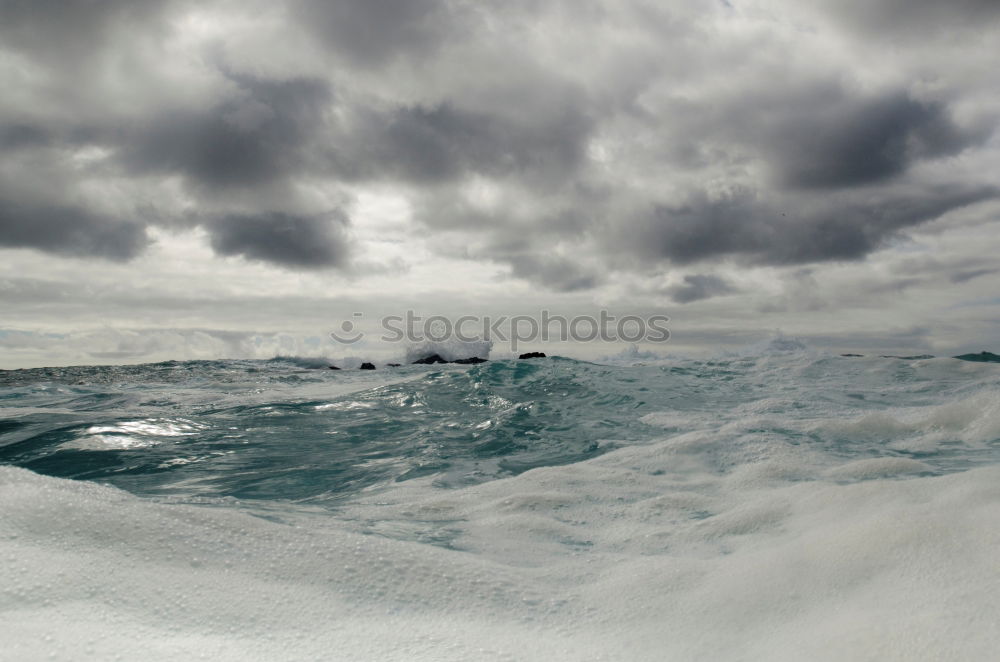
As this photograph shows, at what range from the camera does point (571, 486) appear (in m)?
5.12

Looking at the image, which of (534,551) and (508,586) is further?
(534,551)

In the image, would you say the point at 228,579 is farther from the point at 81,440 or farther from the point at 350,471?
the point at 81,440

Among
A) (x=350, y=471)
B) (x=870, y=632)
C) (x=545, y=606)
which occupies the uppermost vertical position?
(x=870, y=632)

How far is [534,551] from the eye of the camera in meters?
3.42

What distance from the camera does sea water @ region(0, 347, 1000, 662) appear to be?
6.28 feet

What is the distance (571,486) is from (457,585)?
276cm

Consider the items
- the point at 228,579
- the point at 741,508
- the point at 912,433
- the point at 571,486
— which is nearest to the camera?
the point at 228,579

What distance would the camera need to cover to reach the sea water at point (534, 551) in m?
1.91

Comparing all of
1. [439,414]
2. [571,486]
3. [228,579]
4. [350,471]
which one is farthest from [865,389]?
[228,579]

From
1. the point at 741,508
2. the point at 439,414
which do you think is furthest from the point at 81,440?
the point at 741,508

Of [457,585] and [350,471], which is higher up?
[457,585]

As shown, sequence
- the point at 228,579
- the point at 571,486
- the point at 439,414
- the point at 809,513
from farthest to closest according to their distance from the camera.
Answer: the point at 439,414 → the point at 571,486 → the point at 809,513 → the point at 228,579

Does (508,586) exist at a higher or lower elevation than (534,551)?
higher

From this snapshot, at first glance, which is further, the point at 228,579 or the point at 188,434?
the point at 188,434
